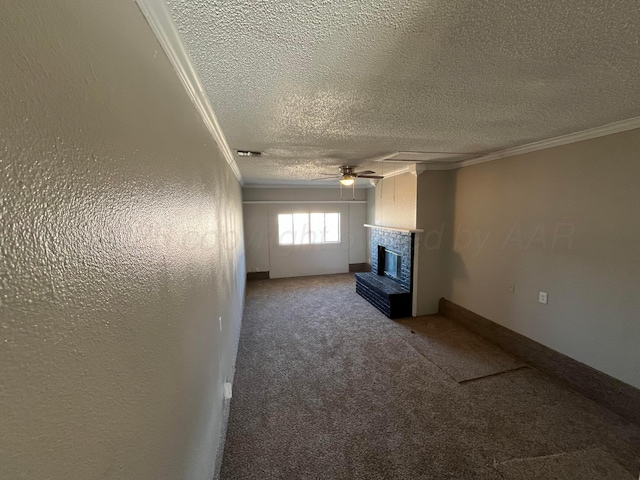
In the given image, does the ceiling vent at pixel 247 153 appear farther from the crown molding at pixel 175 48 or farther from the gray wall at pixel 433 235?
the gray wall at pixel 433 235

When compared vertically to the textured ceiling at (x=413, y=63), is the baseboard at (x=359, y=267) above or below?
below

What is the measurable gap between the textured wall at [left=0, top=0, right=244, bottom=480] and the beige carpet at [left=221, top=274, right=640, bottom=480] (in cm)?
126

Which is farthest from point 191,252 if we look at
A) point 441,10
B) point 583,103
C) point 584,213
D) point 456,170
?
point 456,170

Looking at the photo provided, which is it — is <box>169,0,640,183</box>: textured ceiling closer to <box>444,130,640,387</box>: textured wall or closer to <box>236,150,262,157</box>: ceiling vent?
<box>444,130,640,387</box>: textured wall

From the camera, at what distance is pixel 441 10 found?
0.90 meters

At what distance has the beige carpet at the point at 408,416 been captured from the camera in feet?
6.14

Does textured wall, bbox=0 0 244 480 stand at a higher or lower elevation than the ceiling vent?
lower

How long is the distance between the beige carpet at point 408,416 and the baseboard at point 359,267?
3.47 meters

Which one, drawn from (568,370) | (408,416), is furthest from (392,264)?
(408,416)

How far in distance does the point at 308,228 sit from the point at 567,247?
16.3 ft

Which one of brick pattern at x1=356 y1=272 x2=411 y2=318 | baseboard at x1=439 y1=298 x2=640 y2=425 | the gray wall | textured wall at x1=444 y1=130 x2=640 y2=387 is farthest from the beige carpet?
the gray wall

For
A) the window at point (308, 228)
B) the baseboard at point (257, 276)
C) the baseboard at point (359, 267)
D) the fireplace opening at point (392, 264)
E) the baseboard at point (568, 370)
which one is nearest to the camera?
the baseboard at point (568, 370)

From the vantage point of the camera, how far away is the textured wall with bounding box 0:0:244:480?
1.19 feet

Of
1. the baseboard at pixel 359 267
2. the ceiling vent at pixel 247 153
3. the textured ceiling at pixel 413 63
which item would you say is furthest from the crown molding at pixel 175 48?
the baseboard at pixel 359 267
